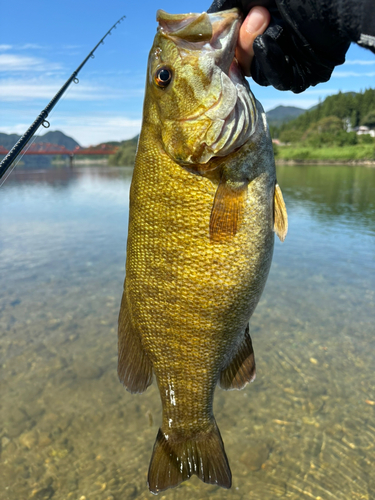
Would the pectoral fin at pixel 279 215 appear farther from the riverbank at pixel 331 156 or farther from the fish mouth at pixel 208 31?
the riverbank at pixel 331 156

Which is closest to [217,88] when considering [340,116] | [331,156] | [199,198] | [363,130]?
[199,198]

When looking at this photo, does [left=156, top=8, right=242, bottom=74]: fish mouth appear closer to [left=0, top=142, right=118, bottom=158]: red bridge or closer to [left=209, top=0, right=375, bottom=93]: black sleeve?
[left=209, top=0, right=375, bottom=93]: black sleeve

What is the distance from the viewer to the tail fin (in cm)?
216

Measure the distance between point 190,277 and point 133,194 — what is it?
558mm

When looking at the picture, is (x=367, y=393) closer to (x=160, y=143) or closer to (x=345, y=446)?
(x=345, y=446)

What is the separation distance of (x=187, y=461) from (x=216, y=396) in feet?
8.11

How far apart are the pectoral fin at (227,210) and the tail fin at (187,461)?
50.6 inches

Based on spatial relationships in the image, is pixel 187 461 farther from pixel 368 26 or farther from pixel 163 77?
pixel 368 26

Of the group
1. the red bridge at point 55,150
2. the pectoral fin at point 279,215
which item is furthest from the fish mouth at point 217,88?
the red bridge at point 55,150

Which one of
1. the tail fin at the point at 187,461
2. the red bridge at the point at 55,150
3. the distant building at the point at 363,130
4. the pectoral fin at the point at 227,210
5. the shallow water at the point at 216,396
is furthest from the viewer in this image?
the distant building at the point at 363,130

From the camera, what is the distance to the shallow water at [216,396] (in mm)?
3512

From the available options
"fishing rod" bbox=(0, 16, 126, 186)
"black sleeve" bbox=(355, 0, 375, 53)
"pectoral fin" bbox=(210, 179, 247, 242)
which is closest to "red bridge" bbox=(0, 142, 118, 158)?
"fishing rod" bbox=(0, 16, 126, 186)

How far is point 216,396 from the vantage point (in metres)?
4.58

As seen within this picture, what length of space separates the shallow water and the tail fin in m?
1.56
